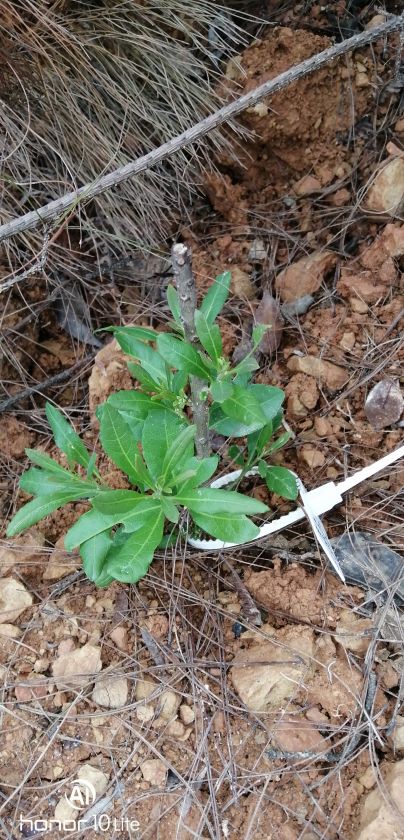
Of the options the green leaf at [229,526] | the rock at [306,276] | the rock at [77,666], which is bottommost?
the rock at [77,666]

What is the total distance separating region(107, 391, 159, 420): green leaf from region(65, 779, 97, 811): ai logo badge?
929mm

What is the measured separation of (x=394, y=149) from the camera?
7.91 ft

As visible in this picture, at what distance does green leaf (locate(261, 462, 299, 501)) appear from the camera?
6.01 ft

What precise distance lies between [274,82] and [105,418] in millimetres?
1230

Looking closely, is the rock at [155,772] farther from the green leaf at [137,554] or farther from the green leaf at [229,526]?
the green leaf at [229,526]

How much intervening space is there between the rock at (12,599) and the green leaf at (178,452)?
60 centimetres

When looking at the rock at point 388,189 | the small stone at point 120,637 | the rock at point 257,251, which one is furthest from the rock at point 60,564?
the rock at point 388,189

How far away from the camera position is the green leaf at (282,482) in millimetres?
1831

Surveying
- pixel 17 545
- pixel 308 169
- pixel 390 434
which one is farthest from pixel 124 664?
pixel 308 169

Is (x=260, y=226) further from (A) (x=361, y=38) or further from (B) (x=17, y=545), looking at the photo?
(B) (x=17, y=545)

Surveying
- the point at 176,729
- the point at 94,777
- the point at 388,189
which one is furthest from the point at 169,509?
the point at 388,189

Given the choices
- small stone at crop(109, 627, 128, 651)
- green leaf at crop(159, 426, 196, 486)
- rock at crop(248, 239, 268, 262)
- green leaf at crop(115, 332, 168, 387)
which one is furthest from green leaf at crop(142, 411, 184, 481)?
rock at crop(248, 239, 268, 262)

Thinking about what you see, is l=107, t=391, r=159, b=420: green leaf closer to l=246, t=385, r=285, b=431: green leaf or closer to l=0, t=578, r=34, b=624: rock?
l=246, t=385, r=285, b=431: green leaf

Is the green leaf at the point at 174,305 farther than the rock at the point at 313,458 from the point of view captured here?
No
